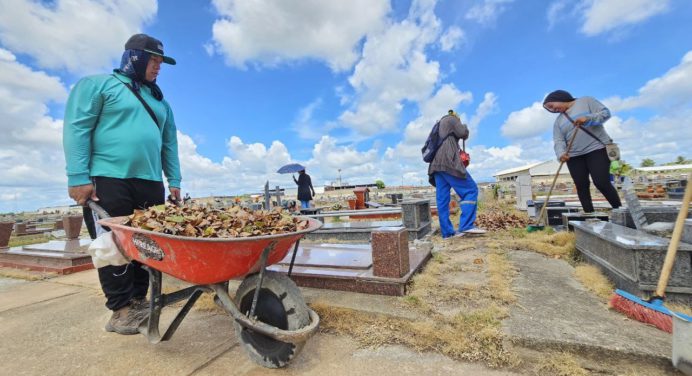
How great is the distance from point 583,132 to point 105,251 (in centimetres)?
486

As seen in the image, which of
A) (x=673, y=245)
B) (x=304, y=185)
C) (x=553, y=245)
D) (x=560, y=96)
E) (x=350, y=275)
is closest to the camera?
(x=673, y=245)

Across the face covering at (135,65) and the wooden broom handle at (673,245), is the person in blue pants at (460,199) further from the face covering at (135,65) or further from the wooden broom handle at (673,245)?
the face covering at (135,65)

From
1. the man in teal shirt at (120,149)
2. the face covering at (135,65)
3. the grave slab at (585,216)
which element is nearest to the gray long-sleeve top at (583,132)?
the grave slab at (585,216)

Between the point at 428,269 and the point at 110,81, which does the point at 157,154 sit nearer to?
the point at 110,81

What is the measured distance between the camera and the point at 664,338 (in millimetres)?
1563

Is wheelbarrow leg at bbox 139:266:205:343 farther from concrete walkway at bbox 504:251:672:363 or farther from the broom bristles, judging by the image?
the broom bristles

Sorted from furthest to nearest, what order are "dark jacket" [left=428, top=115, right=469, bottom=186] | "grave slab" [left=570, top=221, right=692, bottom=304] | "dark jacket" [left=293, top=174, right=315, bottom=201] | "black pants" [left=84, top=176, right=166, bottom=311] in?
"dark jacket" [left=293, top=174, right=315, bottom=201]
"dark jacket" [left=428, top=115, right=469, bottom=186]
"black pants" [left=84, top=176, right=166, bottom=311]
"grave slab" [left=570, top=221, right=692, bottom=304]

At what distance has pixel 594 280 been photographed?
2361 mm

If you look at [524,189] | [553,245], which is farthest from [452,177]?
[524,189]

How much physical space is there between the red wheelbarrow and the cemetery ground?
196mm

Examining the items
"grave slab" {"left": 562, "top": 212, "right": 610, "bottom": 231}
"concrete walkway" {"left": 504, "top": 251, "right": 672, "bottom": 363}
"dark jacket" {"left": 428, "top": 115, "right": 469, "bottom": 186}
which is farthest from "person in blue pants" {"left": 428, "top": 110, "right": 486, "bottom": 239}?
"concrete walkway" {"left": 504, "top": 251, "right": 672, "bottom": 363}

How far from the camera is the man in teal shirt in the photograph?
218 centimetres

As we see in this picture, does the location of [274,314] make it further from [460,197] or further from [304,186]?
[304,186]

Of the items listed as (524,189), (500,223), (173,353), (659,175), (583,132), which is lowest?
(173,353)
